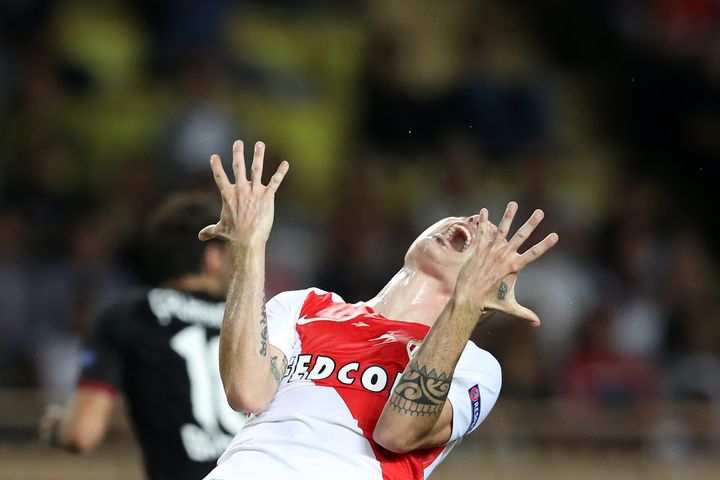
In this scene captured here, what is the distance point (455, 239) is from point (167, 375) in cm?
123

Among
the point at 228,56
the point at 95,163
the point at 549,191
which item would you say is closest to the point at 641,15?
the point at 549,191

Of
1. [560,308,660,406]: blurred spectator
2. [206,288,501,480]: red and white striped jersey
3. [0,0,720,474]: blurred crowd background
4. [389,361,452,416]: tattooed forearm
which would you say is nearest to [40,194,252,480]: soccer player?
[206,288,501,480]: red and white striped jersey

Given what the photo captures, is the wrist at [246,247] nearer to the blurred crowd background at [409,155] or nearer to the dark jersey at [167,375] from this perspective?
the dark jersey at [167,375]

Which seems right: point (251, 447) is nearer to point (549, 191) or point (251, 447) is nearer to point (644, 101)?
point (549, 191)

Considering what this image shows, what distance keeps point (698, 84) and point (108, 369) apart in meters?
6.25

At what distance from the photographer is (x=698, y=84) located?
9664 millimetres

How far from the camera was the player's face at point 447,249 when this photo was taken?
157 inches

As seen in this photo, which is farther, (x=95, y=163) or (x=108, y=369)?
(x=95, y=163)

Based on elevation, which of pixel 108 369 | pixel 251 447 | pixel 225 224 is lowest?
pixel 108 369

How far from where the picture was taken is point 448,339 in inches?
131

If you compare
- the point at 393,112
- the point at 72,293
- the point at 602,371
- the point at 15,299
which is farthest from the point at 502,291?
the point at 393,112

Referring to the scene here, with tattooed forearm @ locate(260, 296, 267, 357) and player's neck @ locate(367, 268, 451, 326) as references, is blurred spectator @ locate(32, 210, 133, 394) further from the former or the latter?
tattooed forearm @ locate(260, 296, 267, 357)

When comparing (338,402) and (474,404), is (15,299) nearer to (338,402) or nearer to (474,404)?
(338,402)

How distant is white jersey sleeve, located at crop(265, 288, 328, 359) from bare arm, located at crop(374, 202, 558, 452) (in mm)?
454
